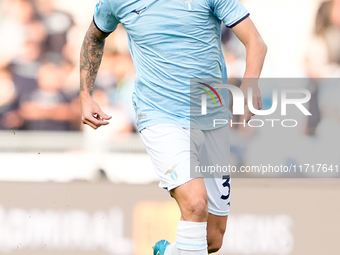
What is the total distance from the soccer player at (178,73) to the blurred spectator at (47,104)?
8.92 feet

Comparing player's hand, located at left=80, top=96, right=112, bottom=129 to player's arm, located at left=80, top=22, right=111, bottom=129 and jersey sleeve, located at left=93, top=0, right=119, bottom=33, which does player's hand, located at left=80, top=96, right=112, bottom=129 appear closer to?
player's arm, located at left=80, top=22, right=111, bottom=129

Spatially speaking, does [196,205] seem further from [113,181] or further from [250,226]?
[113,181]

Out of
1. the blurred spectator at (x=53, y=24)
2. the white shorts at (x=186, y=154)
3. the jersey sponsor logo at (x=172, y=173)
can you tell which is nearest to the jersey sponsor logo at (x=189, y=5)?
the white shorts at (x=186, y=154)

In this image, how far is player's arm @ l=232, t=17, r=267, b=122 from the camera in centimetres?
350

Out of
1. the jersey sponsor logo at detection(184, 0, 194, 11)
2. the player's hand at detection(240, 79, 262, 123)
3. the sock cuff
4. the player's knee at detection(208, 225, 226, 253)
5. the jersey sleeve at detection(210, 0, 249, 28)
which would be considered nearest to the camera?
the player's hand at detection(240, 79, 262, 123)

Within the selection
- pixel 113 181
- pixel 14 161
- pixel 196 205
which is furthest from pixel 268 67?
pixel 196 205

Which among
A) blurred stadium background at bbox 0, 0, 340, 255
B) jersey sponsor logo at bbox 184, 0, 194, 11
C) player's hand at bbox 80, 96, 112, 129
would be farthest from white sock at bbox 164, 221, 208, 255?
blurred stadium background at bbox 0, 0, 340, 255

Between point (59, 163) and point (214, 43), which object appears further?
point (59, 163)

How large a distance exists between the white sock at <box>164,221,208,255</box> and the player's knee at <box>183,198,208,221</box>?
1.4 inches

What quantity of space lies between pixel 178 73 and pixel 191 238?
107 cm

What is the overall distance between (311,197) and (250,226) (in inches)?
30.0

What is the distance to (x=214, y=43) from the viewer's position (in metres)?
3.99

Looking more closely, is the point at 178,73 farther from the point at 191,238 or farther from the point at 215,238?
the point at 215,238

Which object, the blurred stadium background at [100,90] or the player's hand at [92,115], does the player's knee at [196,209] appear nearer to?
the player's hand at [92,115]
